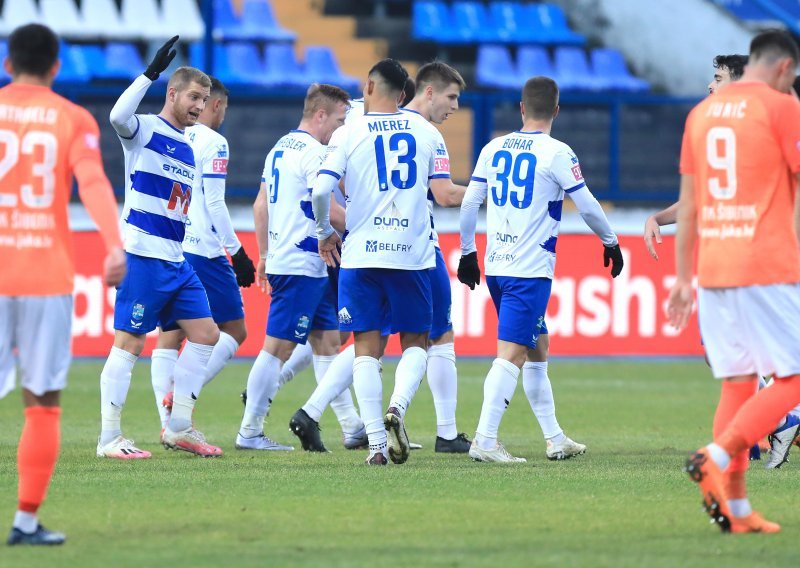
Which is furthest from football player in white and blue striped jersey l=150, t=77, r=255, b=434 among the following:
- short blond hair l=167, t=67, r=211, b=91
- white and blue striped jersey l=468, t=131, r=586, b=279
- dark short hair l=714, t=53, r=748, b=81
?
dark short hair l=714, t=53, r=748, b=81

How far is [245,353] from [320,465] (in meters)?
8.04

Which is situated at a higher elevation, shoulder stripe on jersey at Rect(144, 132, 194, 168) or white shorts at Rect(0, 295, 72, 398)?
shoulder stripe on jersey at Rect(144, 132, 194, 168)

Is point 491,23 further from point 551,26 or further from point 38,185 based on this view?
point 38,185

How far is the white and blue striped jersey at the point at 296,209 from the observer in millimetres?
9414

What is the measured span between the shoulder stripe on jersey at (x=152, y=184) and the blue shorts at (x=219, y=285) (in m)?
1.35

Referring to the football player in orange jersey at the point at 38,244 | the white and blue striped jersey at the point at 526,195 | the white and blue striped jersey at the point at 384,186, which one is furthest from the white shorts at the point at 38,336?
the white and blue striped jersey at the point at 526,195

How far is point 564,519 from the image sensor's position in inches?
249

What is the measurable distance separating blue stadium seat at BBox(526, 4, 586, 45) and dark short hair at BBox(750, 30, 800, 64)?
18.2 meters

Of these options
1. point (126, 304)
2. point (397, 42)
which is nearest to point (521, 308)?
point (126, 304)

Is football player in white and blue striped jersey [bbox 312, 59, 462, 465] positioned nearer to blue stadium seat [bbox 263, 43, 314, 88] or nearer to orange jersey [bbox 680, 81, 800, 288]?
orange jersey [bbox 680, 81, 800, 288]

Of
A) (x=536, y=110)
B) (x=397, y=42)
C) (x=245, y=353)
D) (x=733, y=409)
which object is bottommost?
(x=245, y=353)

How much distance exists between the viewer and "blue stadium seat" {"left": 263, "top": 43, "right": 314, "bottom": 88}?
22.5m

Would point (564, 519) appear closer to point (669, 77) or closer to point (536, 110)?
point (536, 110)

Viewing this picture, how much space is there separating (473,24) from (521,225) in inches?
638
